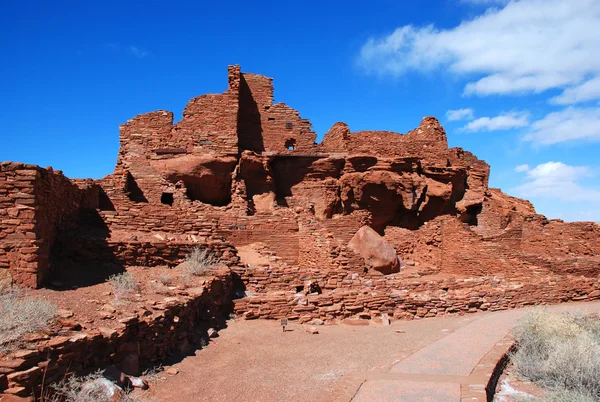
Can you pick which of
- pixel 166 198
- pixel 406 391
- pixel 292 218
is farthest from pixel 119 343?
pixel 166 198

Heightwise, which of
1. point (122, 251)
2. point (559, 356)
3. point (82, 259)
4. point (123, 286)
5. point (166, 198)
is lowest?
point (559, 356)

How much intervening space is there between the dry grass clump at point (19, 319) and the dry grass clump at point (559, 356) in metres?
6.19

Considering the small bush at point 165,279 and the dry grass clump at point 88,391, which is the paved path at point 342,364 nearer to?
the dry grass clump at point 88,391

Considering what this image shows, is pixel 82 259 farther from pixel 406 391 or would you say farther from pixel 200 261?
pixel 406 391

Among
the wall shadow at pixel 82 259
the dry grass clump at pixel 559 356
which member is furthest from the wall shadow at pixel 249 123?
the dry grass clump at pixel 559 356

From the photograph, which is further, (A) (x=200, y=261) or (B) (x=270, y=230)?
(B) (x=270, y=230)

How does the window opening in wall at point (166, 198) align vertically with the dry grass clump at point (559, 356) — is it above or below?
above

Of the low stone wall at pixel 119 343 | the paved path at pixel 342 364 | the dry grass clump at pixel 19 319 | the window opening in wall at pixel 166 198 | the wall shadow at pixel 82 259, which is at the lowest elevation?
the paved path at pixel 342 364

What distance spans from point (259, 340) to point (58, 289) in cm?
351

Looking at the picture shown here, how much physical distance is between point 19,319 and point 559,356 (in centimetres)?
724

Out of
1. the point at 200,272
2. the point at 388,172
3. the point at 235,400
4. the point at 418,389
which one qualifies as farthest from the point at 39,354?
the point at 388,172

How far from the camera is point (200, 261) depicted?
399 inches

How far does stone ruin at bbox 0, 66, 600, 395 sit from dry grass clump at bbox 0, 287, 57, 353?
19 cm

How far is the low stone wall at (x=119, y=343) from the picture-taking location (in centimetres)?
421
